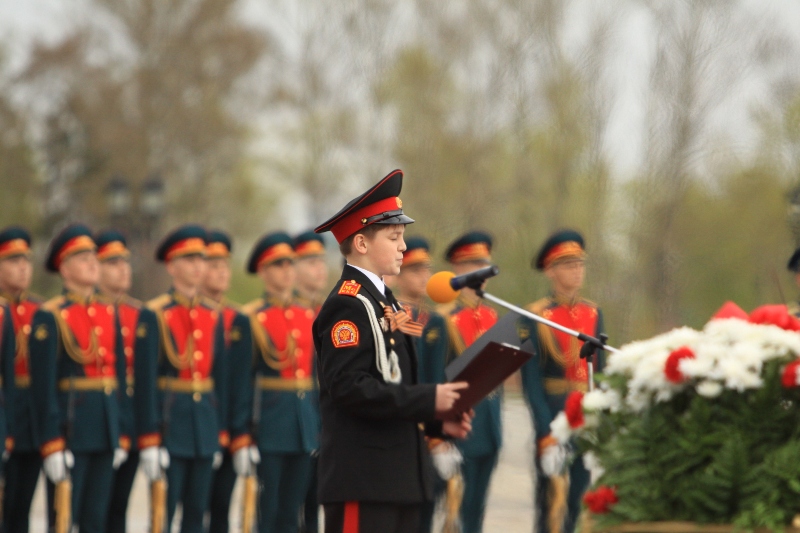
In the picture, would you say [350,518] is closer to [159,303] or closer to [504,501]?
[159,303]

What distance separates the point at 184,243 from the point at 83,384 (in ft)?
3.82

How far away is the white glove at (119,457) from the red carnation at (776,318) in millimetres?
4952

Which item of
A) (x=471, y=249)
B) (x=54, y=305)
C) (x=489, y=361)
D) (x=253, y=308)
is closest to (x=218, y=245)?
(x=253, y=308)

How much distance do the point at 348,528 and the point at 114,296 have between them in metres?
4.39

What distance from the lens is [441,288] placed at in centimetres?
464

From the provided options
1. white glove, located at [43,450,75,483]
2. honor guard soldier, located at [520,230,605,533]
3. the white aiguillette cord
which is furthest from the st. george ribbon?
white glove, located at [43,450,75,483]

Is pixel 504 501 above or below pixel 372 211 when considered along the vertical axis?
below

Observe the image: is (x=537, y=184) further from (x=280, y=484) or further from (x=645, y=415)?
(x=645, y=415)

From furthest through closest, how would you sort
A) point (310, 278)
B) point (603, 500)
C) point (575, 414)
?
point (310, 278) → point (575, 414) → point (603, 500)

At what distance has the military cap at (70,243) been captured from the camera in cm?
781

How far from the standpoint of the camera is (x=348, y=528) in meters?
4.43

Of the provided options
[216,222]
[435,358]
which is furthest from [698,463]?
[216,222]

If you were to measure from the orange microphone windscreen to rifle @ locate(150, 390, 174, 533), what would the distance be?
3733 millimetres

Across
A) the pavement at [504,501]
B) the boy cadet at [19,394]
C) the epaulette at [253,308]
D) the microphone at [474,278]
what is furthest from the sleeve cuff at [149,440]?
the microphone at [474,278]
